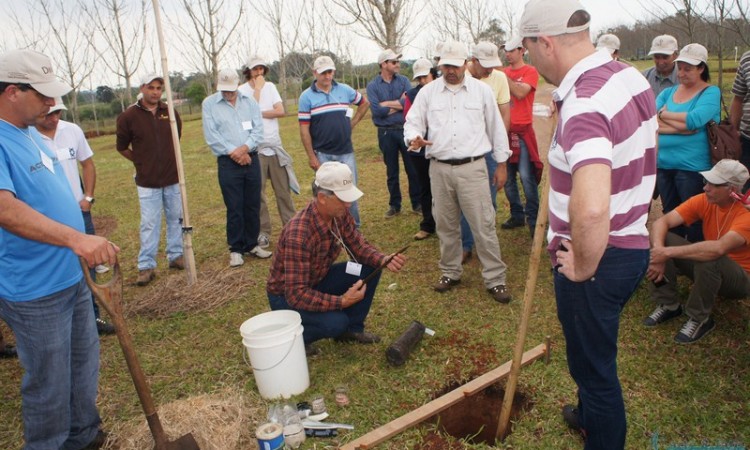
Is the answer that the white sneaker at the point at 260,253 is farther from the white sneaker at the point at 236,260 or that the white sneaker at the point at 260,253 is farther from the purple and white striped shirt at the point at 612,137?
the purple and white striped shirt at the point at 612,137

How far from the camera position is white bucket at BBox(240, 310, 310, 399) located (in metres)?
3.20

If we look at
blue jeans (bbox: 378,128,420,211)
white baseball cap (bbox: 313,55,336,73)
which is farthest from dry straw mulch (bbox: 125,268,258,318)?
blue jeans (bbox: 378,128,420,211)

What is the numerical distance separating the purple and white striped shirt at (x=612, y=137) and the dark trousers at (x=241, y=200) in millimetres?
4181

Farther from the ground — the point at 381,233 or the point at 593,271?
the point at 593,271

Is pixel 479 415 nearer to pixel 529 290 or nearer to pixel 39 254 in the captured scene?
pixel 529 290

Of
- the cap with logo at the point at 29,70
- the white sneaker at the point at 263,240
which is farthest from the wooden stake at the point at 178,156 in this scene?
the cap with logo at the point at 29,70

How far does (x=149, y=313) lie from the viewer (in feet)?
15.6

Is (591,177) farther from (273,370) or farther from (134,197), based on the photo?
(134,197)

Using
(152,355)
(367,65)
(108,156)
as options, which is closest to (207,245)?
(152,355)

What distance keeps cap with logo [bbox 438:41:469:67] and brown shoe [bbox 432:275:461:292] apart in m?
1.90

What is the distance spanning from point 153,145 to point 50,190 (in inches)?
121

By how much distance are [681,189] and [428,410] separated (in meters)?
2.90

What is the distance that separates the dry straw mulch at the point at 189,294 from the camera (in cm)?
480

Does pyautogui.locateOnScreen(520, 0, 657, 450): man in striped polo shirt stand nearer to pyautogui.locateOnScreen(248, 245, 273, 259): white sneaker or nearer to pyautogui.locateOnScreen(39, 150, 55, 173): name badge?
pyautogui.locateOnScreen(39, 150, 55, 173): name badge
